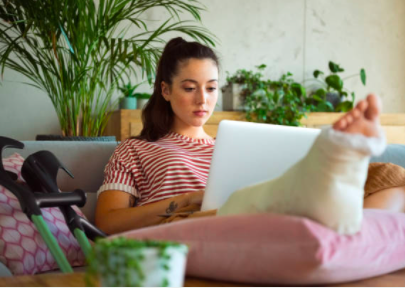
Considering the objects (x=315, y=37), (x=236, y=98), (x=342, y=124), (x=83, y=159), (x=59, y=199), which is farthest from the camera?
(x=315, y=37)

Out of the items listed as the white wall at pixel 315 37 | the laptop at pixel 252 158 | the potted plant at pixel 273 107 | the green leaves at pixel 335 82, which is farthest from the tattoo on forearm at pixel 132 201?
the green leaves at pixel 335 82

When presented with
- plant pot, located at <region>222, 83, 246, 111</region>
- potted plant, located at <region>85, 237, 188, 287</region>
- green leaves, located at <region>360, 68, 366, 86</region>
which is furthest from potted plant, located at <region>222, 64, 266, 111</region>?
potted plant, located at <region>85, 237, 188, 287</region>

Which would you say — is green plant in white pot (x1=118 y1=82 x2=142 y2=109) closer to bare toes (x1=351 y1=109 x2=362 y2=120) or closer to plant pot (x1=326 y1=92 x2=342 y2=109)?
plant pot (x1=326 y1=92 x2=342 y2=109)

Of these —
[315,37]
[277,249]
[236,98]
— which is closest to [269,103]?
[236,98]

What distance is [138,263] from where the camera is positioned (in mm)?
518

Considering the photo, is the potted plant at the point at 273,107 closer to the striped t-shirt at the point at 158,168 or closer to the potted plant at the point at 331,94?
the potted plant at the point at 331,94

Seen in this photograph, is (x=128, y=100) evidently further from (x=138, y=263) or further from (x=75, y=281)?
(x=138, y=263)

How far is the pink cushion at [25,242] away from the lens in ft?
4.44

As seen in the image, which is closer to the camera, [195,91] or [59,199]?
[59,199]

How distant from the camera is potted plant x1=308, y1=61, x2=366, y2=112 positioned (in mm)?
4135

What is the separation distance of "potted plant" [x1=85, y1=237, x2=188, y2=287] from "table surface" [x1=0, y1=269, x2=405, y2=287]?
216mm

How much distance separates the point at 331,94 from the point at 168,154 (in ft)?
9.23

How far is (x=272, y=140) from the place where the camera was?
1262 millimetres

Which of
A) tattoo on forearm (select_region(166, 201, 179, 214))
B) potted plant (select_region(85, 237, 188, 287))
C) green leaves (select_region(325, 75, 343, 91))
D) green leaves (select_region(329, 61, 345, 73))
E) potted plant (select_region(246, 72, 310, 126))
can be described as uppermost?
green leaves (select_region(329, 61, 345, 73))
